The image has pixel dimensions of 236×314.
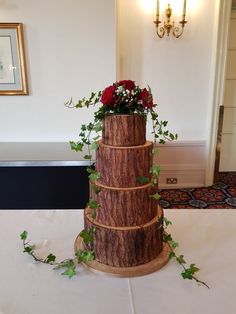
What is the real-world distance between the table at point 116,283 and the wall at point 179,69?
221cm

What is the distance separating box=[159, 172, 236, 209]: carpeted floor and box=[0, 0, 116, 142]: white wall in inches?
50.9

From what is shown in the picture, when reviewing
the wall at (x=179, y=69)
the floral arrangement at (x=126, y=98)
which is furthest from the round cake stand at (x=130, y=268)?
the wall at (x=179, y=69)

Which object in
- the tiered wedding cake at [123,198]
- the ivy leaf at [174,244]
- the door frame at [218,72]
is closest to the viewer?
the tiered wedding cake at [123,198]

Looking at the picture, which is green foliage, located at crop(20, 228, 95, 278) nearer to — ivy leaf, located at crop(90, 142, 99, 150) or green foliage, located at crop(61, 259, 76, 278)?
green foliage, located at crop(61, 259, 76, 278)

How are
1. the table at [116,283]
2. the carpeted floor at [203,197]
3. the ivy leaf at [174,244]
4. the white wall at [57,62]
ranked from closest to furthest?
the table at [116,283] < the ivy leaf at [174,244] < the white wall at [57,62] < the carpeted floor at [203,197]

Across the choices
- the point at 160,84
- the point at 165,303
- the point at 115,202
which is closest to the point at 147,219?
the point at 115,202

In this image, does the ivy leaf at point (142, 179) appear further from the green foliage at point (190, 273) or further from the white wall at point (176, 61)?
the white wall at point (176, 61)

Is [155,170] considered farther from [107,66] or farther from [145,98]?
[107,66]

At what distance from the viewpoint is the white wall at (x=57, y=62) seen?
2.43 metres

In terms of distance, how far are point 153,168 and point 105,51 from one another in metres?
2.06

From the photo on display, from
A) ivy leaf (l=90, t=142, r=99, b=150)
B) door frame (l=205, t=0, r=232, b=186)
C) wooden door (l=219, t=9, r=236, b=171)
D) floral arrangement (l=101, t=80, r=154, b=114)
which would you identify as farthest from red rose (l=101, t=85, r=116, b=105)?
wooden door (l=219, t=9, r=236, b=171)

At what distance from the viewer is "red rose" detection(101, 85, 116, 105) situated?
744 millimetres

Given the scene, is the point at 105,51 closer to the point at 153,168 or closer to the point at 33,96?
the point at 33,96

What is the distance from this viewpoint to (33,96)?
2.63m
